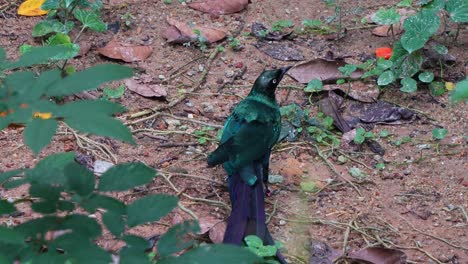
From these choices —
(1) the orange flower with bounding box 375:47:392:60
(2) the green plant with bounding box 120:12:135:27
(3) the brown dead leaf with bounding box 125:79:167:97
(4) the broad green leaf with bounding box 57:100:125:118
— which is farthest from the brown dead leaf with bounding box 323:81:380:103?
(4) the broad green leaf with bounding box 57:100:125:118

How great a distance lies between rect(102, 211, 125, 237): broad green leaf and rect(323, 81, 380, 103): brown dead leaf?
3.29 metres

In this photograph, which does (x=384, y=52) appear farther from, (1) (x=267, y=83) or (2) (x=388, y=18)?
(1) (x=267, y=83)

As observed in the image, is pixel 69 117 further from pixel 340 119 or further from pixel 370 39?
pixel 370 39

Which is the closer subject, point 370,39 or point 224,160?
point 224,160

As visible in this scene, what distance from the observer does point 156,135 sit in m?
4.46

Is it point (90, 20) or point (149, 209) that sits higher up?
point (149, 209)

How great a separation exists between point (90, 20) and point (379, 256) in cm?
246

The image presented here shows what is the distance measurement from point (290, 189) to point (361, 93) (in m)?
1.06

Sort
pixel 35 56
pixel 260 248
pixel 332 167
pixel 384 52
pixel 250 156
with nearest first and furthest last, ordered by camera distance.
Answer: pixel 35 56
pixel 260 248
pixel 250 156
pixel 332 167
pixel 384 52

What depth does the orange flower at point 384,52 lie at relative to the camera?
16.6ft

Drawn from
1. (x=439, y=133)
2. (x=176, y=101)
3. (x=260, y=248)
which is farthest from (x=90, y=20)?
(x=260, y=248)

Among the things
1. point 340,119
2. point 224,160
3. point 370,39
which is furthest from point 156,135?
point 370,39

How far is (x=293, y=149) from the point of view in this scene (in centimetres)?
440

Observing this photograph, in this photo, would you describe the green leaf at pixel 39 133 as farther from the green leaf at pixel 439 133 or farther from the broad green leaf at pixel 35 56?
the green leaf at pixel 439 133
